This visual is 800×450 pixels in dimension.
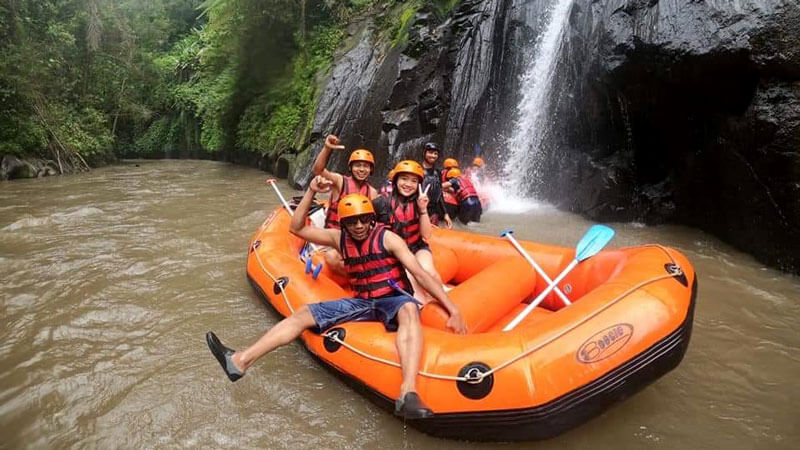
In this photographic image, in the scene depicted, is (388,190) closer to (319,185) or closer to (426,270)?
(319,185)

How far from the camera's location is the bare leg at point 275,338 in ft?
8.42

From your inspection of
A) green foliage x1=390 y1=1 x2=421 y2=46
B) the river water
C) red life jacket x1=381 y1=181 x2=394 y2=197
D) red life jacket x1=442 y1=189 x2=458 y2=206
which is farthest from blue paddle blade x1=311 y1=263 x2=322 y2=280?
green foliage x1=390 y1=1 x2=421 y2=46

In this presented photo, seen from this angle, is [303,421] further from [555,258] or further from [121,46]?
[121,46]

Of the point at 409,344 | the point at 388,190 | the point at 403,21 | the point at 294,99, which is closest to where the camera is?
the point at 409,344

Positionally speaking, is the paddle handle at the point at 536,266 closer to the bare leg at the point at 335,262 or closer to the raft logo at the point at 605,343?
the raft logo at the point at 605,343

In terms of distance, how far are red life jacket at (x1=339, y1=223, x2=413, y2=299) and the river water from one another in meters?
0.67

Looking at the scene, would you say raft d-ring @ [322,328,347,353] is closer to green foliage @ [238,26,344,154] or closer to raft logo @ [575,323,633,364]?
raft logo @ [575,323,633,364]

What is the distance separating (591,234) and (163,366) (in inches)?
128

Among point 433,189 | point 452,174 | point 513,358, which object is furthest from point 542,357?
point 452,174

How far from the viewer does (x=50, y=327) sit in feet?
12.0

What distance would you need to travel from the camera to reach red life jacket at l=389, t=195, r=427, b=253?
12.6 feet

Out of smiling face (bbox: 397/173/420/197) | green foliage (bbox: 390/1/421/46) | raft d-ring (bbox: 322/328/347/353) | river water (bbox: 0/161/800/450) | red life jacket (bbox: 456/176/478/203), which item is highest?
green foliage (bbox: 390/1/421/46)

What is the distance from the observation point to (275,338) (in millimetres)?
2748

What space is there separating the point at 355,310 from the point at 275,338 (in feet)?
1.76
